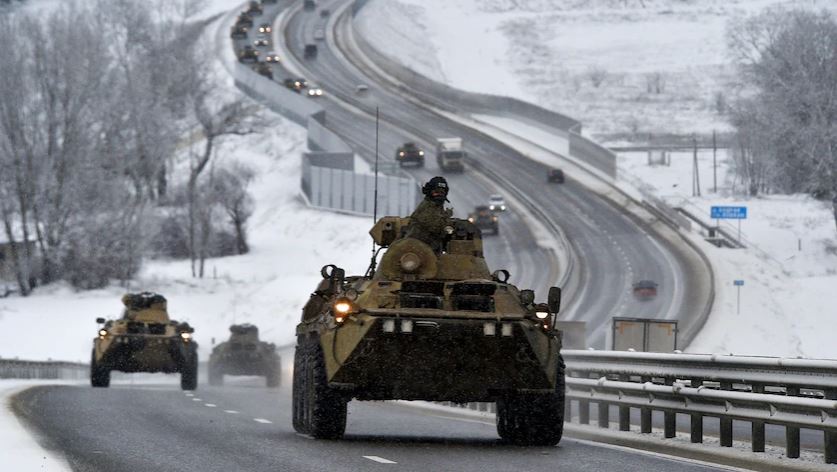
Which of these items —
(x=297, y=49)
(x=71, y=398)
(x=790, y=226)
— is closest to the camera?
(x=71, y=398)

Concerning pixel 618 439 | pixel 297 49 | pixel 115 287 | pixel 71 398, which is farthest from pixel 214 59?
pixel 618 439

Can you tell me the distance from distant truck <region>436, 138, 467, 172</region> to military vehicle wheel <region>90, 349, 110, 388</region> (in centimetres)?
6079

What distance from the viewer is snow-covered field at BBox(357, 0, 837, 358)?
65.6m

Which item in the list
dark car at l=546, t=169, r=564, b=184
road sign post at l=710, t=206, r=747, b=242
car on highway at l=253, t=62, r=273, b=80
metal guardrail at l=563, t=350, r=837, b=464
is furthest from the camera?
car on highway at l=253, t=62, r=273, b=80

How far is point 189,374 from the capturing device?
35.5 m

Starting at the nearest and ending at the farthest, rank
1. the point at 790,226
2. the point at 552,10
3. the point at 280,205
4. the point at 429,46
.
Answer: the point at 790,226 < the point at 280,205 < the point at 429,46 < the point at 552,10

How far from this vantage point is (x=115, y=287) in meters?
74.8

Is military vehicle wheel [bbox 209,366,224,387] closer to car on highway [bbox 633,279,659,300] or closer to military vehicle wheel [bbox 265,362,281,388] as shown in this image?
military vehicle wheel [bbox 265,362,281,388]

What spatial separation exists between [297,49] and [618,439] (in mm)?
118278

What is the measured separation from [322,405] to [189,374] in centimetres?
1902

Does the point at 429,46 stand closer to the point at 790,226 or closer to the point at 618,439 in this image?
the point at 790,226

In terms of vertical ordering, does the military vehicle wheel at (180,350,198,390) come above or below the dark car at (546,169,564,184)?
below

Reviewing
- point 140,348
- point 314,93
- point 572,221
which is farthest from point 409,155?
point 140,348

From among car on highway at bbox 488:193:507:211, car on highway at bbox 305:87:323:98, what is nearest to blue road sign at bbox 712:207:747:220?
car on highway at bbox 488:193:507:211
